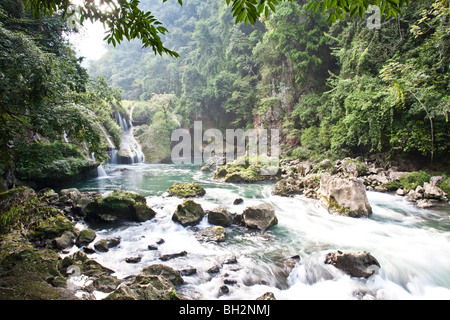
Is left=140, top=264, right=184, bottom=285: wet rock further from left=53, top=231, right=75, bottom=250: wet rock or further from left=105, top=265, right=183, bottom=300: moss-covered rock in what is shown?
left=53, top=231, right=75, bottom=250: wet rock

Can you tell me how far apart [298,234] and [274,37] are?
587 inches

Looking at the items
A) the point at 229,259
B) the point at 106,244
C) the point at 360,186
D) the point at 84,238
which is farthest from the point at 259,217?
the point at 84,238

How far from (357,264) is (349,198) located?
328 centimetres

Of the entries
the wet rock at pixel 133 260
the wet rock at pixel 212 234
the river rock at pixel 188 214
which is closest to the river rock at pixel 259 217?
the wet rock at pixel 212 234

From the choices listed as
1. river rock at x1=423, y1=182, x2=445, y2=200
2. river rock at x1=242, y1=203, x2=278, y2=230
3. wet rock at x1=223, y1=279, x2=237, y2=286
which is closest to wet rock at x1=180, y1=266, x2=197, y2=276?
wet rock at x1=223, y1=279, x2=237, y2=286

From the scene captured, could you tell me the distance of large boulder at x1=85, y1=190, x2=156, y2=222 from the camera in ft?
21.6

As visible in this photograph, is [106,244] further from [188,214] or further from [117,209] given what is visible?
[188,214]

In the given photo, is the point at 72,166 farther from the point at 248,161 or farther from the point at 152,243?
the point at 248,161

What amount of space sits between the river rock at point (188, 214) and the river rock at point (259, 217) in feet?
4.16

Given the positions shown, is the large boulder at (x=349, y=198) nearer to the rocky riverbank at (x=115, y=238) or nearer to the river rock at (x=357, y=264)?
the rocky riverbank at (x=115, y=238)

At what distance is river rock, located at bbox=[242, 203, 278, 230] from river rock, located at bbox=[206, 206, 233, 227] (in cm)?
42

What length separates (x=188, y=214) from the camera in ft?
21.2

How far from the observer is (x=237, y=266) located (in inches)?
175
